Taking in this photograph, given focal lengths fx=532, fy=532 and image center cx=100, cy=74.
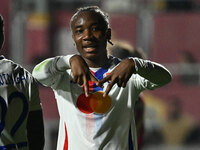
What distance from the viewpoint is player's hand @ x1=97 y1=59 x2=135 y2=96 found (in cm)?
288

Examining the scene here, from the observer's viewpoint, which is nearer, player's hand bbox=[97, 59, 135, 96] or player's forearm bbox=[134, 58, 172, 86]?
player's hand bbox=[97, 59, 135, 96]

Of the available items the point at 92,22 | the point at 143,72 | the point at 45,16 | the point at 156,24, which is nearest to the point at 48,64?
the point at 92,22

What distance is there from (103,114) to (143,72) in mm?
422

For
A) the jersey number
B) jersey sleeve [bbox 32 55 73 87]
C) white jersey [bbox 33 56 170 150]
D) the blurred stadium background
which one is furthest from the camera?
the blurred stadium background

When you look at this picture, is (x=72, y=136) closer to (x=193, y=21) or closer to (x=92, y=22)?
(x=92, y=22)

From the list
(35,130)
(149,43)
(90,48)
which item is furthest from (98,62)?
(149,43)

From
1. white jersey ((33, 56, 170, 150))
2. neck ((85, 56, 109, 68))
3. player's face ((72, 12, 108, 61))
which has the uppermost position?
player's face ((72, 12, 108, 61))

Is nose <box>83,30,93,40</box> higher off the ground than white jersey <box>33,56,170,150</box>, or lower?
higher

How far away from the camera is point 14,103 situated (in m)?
2.88

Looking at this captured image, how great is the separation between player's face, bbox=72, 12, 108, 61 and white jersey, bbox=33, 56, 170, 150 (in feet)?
0.45

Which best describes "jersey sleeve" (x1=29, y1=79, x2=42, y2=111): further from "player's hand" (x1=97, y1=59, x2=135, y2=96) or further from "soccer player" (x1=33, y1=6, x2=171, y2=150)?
"player's hand" (x1=97, y1=59, x2=135, y2=96)

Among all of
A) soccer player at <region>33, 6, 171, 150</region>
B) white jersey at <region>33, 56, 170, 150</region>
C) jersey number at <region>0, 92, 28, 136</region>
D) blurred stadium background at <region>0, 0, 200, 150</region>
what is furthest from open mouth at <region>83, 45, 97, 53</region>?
blurred stadium background at <region>0, 0, 200, 150</region>

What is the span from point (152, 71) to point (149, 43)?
664 centimetres

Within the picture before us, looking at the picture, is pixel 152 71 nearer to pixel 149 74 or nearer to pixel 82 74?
pixel 149 74
